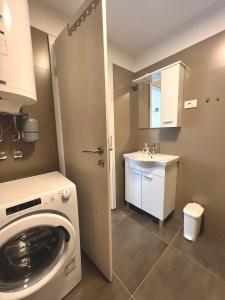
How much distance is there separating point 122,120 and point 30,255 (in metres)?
1.71

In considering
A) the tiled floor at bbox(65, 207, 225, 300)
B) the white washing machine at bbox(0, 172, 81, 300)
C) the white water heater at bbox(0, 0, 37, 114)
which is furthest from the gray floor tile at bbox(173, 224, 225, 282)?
the white water heater at bbox(0, 0, 37, 114)

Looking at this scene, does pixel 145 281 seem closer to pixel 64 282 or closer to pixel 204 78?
pixel 64 282

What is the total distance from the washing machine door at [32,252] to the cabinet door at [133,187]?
1.11 m

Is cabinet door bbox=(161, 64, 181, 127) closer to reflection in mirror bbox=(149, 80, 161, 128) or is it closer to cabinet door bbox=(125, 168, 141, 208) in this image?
reflection in mirror bbox=(149, 80, 161, 128)

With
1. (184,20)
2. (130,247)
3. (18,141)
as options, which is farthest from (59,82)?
(130,247)

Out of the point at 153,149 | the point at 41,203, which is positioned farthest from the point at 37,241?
the point at 153,149

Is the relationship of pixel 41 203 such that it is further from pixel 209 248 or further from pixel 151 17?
pixel 151 17

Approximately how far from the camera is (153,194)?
5.43 feet

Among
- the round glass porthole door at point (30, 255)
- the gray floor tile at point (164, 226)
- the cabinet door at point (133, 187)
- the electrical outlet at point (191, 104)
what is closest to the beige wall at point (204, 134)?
the electrical outlet at point (191, 104)

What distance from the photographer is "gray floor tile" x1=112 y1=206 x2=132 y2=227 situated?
1.84m

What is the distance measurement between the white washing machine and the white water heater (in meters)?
0.57

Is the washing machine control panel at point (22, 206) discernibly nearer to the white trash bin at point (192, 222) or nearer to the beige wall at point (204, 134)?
the white trash bin at point (192, 222)

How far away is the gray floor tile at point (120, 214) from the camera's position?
6.02ft

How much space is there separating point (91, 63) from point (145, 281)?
1646 mm
